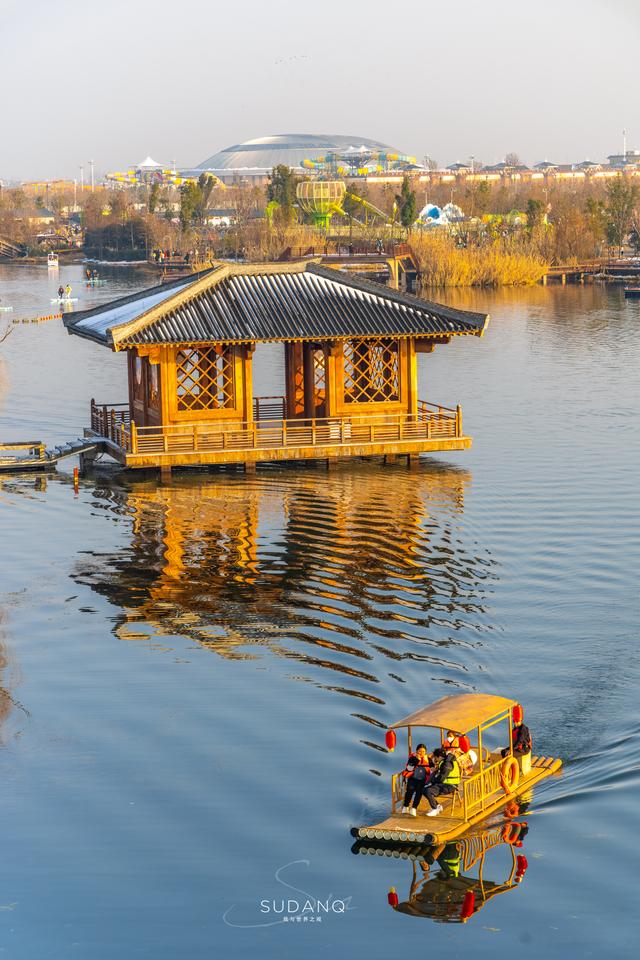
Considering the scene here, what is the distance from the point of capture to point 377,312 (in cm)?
5197

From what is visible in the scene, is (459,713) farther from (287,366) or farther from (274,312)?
(287,366)

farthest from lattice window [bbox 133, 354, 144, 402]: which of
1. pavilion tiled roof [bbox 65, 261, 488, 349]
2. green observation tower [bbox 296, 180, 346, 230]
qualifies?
green observation tower [bbox 296, 180, 346, 230]

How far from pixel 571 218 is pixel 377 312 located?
12520cm

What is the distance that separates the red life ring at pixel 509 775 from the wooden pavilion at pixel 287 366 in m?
25.5

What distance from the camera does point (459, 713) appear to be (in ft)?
83.7

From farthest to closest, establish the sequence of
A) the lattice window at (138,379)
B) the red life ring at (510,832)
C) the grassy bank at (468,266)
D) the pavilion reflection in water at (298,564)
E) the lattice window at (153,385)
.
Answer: the grassy bank at (468,266), the lattice window at (138,379), the lattice window at (153,385), the pavilion reflection in water at (298,564), the red life ring at (510,832)

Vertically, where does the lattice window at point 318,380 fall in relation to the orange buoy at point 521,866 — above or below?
above

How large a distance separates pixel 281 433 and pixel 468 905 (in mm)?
29850

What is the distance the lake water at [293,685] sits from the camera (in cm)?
2220

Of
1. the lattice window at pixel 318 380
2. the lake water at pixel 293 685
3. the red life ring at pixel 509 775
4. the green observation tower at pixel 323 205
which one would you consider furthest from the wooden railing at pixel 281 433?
the green observation tower at pixel 323 205

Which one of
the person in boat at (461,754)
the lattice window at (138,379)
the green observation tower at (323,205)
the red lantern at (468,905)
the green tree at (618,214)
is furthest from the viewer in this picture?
the green observation tower at (323,205)

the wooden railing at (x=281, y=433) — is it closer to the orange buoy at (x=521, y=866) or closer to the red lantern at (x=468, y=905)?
the orange buoy at (x=521, y=866)

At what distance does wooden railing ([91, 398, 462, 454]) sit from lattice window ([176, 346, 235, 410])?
0.76 m

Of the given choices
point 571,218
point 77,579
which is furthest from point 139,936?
point 571,218
